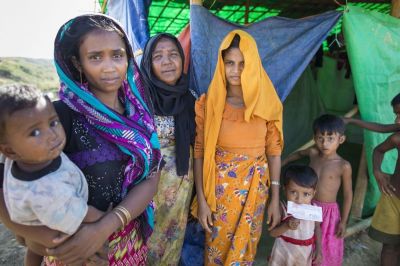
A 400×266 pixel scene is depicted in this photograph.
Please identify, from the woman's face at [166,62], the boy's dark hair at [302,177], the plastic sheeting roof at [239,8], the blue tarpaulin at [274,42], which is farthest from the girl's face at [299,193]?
the plastic sheeting roof at [239,8]

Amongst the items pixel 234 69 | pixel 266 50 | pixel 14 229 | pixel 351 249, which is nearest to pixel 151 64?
pixel 234 69

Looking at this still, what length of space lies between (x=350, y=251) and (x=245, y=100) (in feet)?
6.26

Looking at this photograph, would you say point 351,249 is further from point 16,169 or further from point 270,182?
point 16,169

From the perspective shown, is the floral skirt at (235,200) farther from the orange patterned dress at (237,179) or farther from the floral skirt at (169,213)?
the floral skirt at (169,213)

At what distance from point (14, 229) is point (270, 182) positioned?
1539 mm

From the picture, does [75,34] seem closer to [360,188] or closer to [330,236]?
[330,236]

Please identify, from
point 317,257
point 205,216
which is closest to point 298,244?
point 317,257

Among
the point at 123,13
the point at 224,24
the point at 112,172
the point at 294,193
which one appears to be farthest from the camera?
the point at 123,13

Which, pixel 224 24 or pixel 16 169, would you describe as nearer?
pixel 16 169

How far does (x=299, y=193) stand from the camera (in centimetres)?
199

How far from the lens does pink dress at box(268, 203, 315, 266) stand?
205cm

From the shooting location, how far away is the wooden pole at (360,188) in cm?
290

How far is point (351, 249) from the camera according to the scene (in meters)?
2.80

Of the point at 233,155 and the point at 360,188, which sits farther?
the point at 360,188
